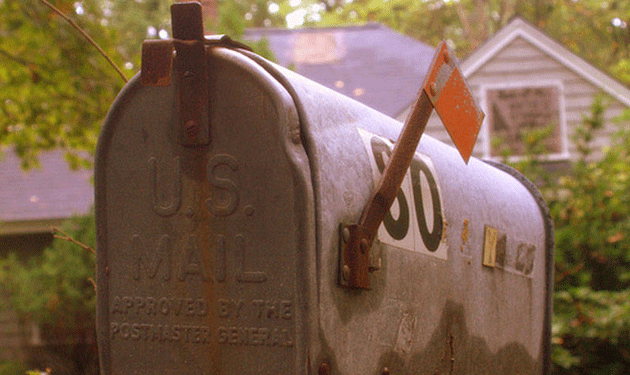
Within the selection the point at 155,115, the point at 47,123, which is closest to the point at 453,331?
the point at 155,115

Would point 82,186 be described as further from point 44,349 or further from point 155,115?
point 155,115

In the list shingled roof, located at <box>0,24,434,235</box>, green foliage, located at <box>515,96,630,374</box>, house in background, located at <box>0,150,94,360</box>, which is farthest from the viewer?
shingled roof, located at <box>0,24,434,235</box>

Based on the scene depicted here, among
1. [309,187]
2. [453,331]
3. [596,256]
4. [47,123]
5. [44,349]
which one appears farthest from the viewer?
[44,349]

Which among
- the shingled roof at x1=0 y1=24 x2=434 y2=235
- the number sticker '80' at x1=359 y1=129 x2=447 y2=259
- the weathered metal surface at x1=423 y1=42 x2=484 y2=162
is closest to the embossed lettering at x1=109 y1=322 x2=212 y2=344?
the number sticker '80' at x1=359 y1=129 x2=447 y2=259

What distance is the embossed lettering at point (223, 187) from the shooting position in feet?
6.02

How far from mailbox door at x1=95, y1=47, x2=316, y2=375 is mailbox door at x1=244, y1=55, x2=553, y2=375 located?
70 millimetres

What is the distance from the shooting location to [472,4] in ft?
82.7

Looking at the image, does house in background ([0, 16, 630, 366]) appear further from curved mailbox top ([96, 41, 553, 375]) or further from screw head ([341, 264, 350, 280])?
screw head ([341, 264, 350, 280])

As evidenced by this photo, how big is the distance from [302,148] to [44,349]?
900 centimetres

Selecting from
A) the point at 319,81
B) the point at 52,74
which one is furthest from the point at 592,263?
the point at 319,81

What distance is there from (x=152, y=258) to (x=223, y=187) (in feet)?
0.80

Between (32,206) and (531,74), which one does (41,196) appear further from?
(531,74)

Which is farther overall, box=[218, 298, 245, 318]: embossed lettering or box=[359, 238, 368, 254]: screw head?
box=[359, 238, 368, 254]: screw head

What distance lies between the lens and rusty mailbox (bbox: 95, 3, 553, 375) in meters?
1.79
